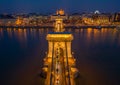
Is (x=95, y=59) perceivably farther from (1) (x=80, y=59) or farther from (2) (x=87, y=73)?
(2) (x=87, y=73)

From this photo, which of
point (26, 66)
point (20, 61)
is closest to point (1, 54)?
point (20, 61)

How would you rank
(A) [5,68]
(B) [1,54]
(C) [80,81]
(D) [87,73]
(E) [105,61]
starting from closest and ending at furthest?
(C) [80,81], (D) [87,73], (A) [5,68], (E) [105,61], (B) [1,54]

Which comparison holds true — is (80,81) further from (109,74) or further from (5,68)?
(5,68)

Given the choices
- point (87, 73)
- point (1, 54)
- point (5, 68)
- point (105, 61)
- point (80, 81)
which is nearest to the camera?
point (80, 81)

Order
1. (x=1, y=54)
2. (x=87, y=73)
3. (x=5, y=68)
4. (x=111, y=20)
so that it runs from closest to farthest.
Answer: (x=87, y=73), (x=5, y=68), (x=1, y=54), (x=111, y=20)

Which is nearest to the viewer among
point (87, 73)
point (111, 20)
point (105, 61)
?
point (87, 73)

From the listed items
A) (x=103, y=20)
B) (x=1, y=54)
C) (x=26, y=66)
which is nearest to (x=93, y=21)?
(x=103, y=20)

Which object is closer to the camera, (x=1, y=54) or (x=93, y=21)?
(x=1, y=54)

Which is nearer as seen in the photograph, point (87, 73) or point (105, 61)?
point (87, 73)
